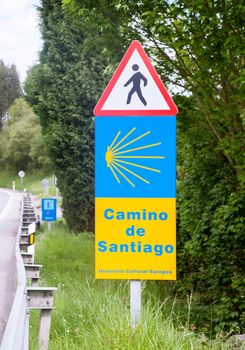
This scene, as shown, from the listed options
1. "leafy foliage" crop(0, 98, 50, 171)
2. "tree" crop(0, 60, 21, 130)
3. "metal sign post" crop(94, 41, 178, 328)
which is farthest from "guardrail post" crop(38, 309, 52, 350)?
"tree" crop(0, 60, 21, 130)

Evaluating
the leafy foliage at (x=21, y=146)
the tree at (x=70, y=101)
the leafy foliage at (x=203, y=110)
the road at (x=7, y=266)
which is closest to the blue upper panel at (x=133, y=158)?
the leafy foliage at (x=203, y=110)

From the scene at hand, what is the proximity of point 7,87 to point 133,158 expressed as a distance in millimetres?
104698

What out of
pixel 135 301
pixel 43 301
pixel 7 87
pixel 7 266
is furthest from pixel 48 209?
pixel 7 87

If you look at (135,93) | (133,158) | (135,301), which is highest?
(135,93)

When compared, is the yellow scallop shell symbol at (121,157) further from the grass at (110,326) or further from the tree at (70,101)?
the tree at (70,101)

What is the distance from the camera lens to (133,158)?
12.5 feet

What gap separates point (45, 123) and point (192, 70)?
514 inches

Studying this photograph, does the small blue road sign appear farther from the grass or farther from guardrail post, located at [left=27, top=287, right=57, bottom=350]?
guardrail post, located at [left=27, top=287, right=57, bottom=350]

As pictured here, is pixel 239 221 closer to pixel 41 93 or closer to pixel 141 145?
pixel 141 145

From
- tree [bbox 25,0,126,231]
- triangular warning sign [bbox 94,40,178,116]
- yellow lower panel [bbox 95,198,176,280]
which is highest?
tree [bbox 25,0,126,231]

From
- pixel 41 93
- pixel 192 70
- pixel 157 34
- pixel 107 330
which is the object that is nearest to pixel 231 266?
pixel 192 70

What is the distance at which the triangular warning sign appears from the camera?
3.81 metres

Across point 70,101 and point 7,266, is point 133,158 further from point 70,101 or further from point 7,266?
point 70,101

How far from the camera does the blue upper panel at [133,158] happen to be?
149 inches
